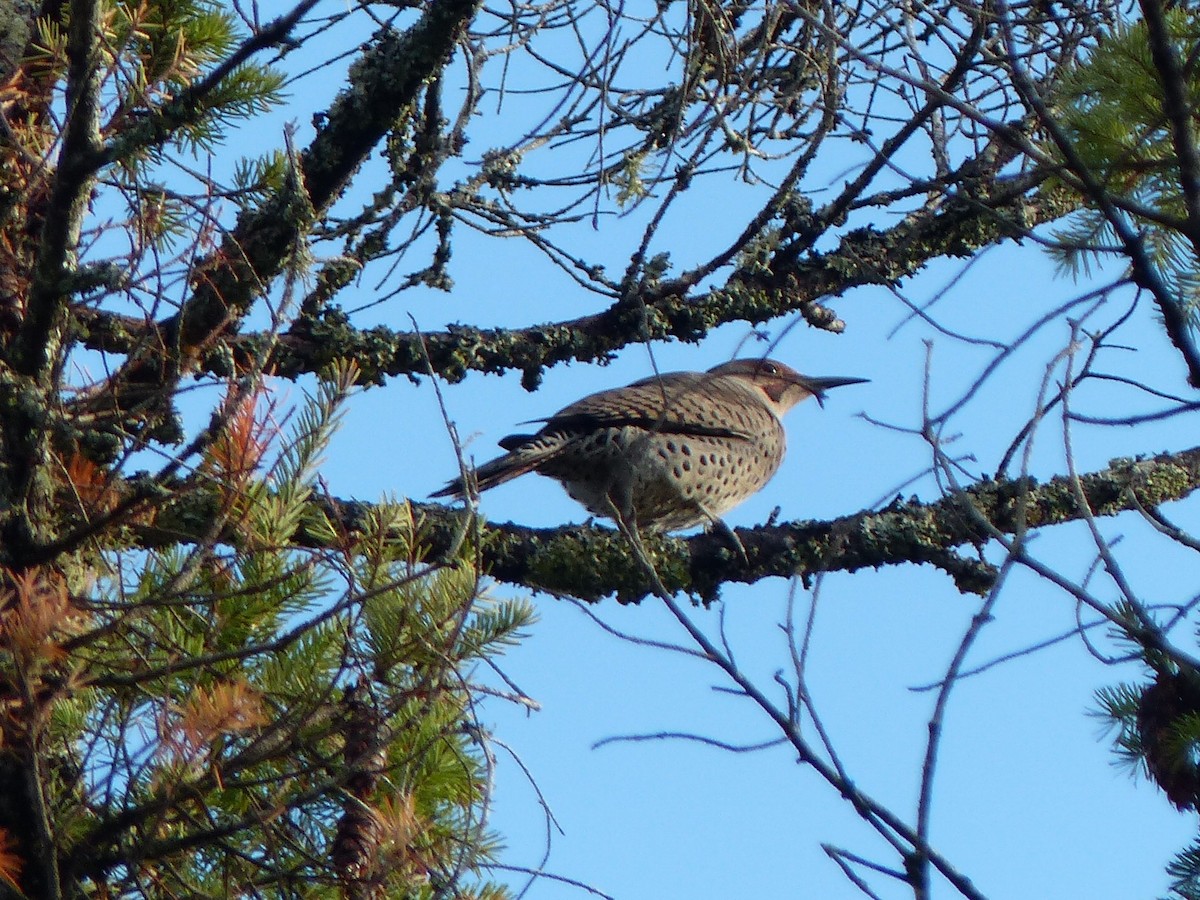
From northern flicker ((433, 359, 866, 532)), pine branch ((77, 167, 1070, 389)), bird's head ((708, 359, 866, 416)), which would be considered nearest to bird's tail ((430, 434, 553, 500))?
northern flicker ((433, 359, 866, 532))

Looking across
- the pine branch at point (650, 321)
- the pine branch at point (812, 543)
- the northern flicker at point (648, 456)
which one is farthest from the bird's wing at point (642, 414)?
the pine branch at point (812, 543)

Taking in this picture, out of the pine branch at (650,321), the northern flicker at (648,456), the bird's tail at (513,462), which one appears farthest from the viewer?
the northern flicker at (648,456)

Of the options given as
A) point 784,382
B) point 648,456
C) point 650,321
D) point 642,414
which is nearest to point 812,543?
point 650,321

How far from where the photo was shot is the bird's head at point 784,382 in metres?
7.23

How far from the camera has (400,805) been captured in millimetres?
2328

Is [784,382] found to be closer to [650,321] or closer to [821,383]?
[821,383]

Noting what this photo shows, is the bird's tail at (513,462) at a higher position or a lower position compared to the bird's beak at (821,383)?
lower

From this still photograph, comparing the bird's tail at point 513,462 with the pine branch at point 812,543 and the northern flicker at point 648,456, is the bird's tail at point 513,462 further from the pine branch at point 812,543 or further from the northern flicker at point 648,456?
the pine branch at point 812,543

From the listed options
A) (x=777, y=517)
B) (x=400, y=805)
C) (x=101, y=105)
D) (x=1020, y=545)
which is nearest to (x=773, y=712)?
(x=1020, y=545)

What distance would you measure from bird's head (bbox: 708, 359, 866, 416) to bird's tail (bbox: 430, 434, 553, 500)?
2109mm

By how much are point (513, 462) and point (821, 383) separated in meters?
2.63

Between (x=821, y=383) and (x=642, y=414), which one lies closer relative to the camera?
(x=642, y=414)

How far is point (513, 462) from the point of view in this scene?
518 centimetres

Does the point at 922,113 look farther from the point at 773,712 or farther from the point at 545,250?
the point at 773,712
